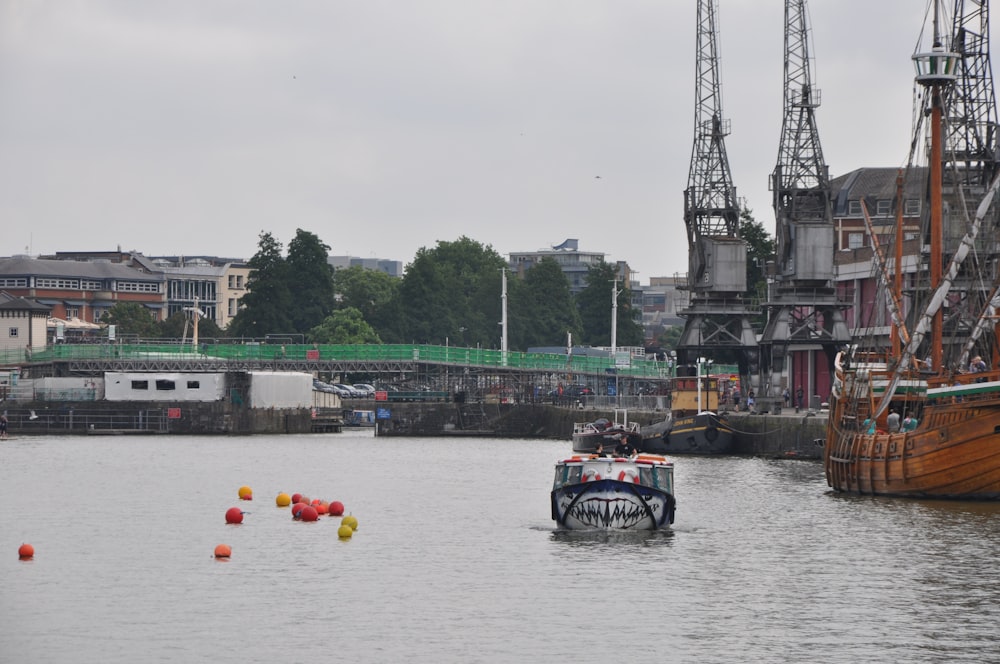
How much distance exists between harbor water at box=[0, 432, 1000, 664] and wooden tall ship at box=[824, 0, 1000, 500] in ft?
3.64

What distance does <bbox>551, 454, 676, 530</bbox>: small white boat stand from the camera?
184 feet

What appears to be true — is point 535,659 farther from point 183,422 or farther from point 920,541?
point 183,422

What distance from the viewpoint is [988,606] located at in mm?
43594

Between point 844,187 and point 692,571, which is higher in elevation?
point 844,187

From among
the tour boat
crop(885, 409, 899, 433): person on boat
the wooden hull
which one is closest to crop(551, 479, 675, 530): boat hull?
the wooden hull

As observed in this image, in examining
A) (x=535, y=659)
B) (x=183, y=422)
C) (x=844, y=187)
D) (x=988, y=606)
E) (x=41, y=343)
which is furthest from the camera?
(x=41, y=343)

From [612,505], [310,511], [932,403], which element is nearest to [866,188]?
[932,403]

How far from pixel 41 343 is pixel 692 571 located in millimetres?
158559

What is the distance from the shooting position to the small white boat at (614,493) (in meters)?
55.9

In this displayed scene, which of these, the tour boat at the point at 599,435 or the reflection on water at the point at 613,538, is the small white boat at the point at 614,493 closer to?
the reflection on water at the point at 613,538

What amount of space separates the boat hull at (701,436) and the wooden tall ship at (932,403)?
2735 centimetres

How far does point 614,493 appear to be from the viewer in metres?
56.8

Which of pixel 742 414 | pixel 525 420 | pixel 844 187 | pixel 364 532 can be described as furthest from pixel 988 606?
pixel 844 187

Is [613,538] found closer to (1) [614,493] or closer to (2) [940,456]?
(1) [614,493]
